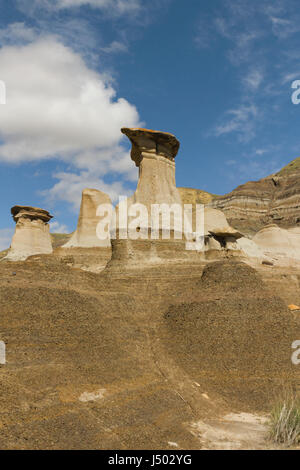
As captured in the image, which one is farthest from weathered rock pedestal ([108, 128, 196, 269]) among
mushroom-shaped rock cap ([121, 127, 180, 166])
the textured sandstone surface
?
the textured sandstone surface

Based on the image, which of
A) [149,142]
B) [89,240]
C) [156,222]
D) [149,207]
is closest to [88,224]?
[89,240]

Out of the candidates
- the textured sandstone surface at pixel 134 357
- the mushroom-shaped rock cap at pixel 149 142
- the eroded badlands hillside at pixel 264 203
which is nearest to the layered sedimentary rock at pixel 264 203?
the eroded badlands hillside at pixel 264 203

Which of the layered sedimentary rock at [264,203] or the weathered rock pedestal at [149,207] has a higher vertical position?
the layered sedimentary rock at [264,203]

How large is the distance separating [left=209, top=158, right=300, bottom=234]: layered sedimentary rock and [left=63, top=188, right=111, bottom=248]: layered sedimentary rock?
3629 cm

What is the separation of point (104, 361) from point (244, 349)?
4836 mm

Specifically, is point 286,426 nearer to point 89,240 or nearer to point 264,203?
point 89,240

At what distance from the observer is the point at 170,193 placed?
83.8 ft

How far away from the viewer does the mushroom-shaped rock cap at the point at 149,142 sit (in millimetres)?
24688

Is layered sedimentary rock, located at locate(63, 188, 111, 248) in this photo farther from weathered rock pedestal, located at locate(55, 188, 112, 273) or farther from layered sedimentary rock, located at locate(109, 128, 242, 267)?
layered sedimentary rock, located at locate(109, 128, 242, 267)

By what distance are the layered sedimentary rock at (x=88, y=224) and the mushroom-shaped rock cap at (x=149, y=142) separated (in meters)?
7.58

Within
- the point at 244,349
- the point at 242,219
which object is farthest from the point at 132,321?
the point at 242,219

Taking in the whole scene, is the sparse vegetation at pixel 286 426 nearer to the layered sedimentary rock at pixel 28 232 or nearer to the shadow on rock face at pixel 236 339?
the shadow on rock face at pixel 236 339

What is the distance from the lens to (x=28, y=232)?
37.4 metres

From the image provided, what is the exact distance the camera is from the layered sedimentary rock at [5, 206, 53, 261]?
36562 mm
